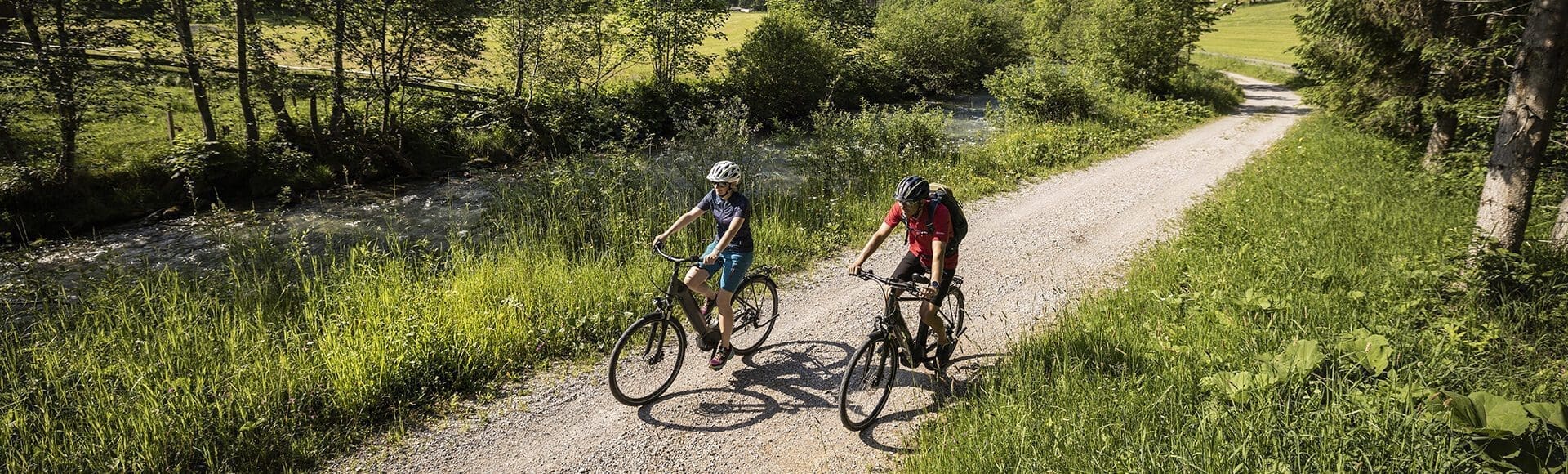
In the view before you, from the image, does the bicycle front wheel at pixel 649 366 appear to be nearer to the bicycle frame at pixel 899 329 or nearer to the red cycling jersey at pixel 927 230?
the bicycle frame at pixel 899 329

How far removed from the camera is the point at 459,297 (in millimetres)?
7145

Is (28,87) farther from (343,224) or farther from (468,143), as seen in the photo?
(468,143)

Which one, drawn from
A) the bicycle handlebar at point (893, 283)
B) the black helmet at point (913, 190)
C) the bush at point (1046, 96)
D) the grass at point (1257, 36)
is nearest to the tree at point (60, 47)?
the bicycle handlebar at point (893, 283)

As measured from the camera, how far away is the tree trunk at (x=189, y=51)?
11.5 m

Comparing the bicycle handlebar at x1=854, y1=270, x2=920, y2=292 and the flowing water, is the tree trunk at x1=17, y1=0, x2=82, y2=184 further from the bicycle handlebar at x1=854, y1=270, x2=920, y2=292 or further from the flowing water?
the bicycle handlebar at x1=854, y1=270, x2=920, y2=292

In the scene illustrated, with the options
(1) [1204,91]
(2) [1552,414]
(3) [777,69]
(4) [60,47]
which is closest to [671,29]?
(3) [777,69]

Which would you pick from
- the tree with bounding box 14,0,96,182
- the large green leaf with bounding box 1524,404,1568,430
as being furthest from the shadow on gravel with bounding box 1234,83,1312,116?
the tree with bounding box 14,0,96,182

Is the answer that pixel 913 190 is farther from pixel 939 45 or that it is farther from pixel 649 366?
pixel 939 45

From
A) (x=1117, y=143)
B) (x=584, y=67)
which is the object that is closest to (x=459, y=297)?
(x=584, y=67)

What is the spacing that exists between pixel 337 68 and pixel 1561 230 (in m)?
19.0

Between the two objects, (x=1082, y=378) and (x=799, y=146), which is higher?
(x=799, y=146)

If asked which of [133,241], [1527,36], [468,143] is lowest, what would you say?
[133,241]

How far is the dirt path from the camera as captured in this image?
17.1ft

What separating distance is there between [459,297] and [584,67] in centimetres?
1330
